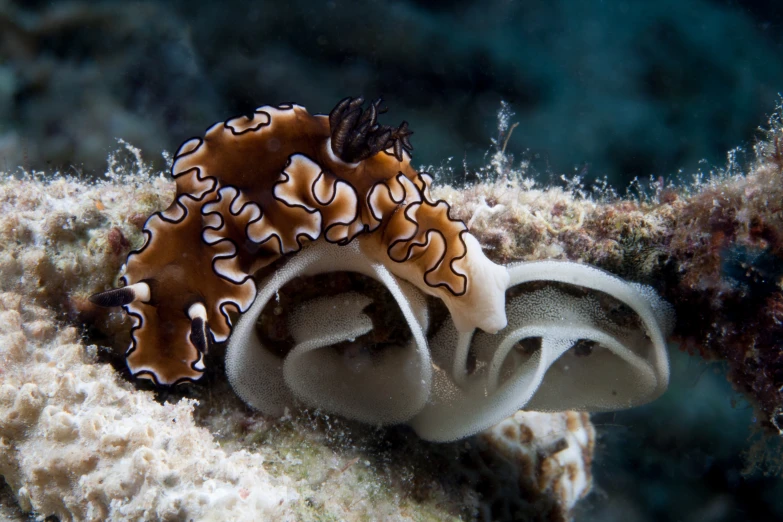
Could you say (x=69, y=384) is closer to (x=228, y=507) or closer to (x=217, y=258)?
(x=217, y=258)

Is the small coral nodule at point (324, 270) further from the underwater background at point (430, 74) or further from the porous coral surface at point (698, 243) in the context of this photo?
the underwater background at point (430, 74)

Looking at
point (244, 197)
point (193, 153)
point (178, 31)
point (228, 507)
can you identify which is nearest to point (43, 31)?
point (178, 31)

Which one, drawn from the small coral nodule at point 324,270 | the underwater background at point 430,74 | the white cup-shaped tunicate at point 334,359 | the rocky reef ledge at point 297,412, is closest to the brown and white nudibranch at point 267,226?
the small coral nodule at point 324,270

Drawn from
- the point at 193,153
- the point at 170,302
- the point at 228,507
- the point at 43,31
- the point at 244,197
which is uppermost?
the point at 43,31

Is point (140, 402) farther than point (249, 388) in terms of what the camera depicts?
No

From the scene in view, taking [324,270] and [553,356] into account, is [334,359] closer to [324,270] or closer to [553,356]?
[324,270]

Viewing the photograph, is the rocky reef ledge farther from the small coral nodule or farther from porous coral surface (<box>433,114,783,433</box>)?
the small coral nodule
